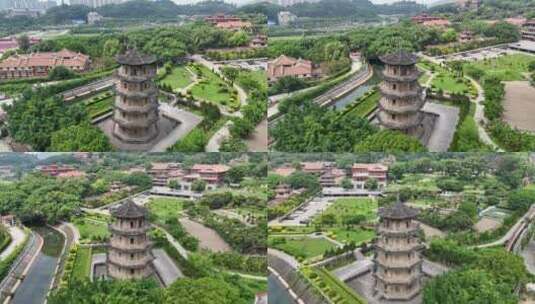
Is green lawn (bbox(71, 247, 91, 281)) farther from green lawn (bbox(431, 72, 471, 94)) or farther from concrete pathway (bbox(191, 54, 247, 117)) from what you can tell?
green lawn (bbox(431, 72, 471, 94))

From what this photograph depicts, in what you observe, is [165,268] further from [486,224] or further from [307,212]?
[486,224]

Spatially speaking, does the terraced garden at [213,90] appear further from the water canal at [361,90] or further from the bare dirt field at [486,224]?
the bare dirt field at [486,224]

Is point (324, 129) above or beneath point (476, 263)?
above

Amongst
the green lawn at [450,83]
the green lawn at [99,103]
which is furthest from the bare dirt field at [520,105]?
the green lawn at [99,103]

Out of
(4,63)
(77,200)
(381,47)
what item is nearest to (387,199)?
(381,47)

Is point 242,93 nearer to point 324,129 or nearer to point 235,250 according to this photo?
point 324,129

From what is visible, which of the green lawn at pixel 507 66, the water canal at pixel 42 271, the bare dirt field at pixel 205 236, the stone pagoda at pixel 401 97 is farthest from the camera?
the green lawn at pixel 507 66
